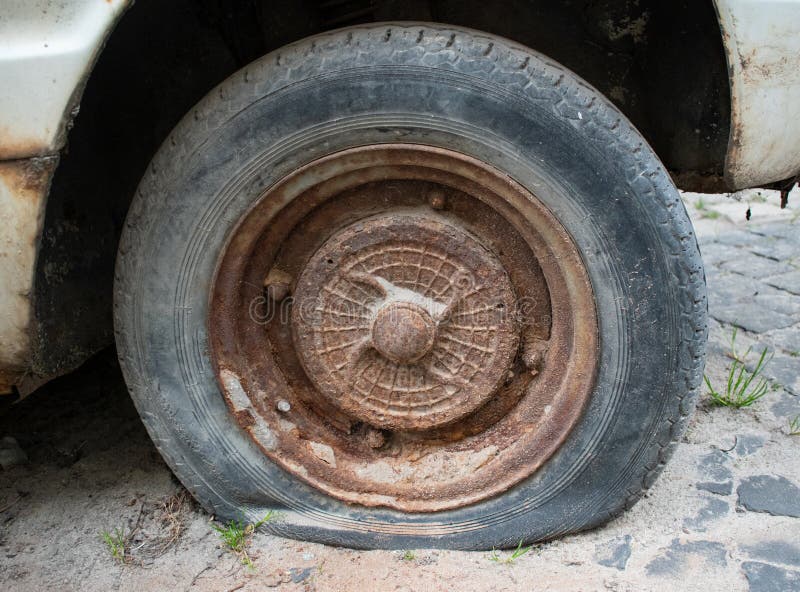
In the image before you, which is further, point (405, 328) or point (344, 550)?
point (344, 550)

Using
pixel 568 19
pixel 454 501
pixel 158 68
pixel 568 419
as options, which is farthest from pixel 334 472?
pixel 568 19

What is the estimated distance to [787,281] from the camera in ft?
11.0

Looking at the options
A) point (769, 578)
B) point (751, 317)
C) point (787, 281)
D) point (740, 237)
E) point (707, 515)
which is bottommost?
point (769, 578)

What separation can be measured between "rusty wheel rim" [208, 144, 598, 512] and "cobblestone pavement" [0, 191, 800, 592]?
7.6 inches

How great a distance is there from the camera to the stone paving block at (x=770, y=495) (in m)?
1.88

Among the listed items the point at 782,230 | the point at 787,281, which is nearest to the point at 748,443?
the point at 787,281

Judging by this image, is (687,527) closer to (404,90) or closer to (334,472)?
(334,472)

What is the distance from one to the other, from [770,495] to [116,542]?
5.53 feet

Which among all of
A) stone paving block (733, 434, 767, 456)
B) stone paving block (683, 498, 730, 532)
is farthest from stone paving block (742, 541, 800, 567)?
stone paving block (733, 434, 767, 456)

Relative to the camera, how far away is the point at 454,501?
70.3 inches

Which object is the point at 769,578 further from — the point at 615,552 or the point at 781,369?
the point at 781,369

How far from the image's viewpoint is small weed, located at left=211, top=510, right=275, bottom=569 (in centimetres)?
184

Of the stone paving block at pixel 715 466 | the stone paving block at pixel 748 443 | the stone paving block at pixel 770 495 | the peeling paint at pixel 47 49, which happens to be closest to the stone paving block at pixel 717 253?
the stone paving block at pixel 748 443

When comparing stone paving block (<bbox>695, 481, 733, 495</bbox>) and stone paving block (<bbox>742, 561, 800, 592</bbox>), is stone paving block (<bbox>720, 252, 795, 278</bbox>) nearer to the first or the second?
stone paving block (<bbox>695, 481, 733, 495</bbox>)
